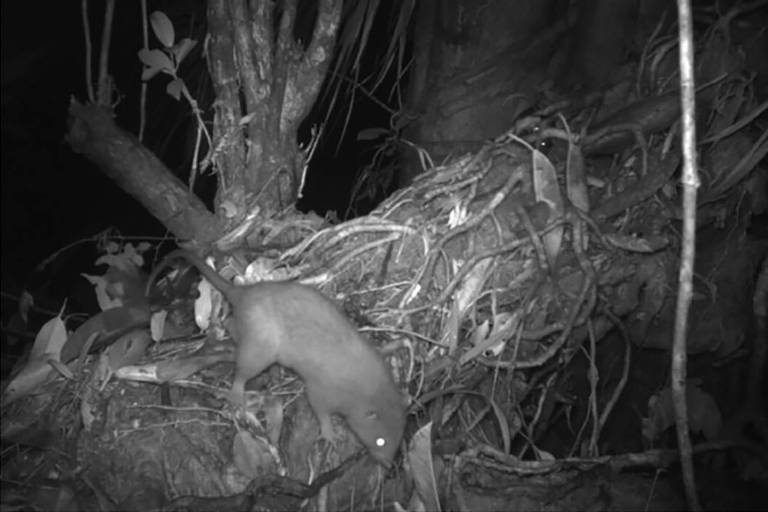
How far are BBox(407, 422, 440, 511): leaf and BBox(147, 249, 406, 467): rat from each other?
67mm

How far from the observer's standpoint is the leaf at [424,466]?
85.0 inches

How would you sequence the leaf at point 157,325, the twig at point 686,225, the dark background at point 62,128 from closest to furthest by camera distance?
the twig at point 686,225 < the leaf at point 157,325 < the dark background at point 62,128

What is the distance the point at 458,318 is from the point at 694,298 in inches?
34.8

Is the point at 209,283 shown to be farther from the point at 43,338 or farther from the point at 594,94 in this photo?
the point at 594,94

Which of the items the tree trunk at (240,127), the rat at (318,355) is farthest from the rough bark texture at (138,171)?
the rat at (318,355)

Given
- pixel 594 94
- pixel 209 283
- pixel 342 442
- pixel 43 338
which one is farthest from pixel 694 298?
pixel 43 338

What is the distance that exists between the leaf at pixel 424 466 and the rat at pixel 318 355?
7cm

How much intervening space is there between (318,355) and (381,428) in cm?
29

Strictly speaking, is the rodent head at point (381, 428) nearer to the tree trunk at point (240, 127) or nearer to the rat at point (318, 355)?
the rat at point (318, 355)

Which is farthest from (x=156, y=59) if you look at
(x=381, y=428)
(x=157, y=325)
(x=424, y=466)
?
(x=424, y=466)

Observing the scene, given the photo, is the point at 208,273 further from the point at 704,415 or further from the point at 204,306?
the point at 704,415

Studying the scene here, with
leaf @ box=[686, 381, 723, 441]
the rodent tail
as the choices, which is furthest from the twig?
the rodent tail

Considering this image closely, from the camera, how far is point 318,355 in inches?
85.0

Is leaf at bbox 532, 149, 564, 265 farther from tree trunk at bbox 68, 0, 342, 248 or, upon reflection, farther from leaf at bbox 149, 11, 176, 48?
leaf at bbox 149, 11, 176, 48
